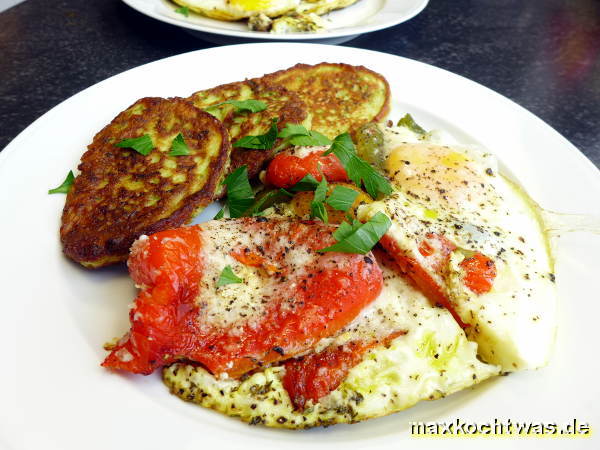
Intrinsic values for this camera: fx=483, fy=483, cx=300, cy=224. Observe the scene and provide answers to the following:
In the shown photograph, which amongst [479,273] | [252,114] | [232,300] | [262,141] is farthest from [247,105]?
[479,273]

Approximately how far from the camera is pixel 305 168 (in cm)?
250

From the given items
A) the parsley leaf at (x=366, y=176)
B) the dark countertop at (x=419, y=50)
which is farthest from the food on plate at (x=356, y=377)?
the dark countertop at (x=419, y=50)

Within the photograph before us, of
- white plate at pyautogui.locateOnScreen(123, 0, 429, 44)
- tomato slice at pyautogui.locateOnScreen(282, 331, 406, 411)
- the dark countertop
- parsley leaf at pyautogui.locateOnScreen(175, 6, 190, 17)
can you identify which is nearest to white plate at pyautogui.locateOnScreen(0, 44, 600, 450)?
tomato slice at pyautogui.locateOnScreen(282, 331, 406, 411)

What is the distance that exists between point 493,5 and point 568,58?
4.72 feet

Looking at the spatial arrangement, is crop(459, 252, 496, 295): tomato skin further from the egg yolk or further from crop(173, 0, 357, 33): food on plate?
crop(173, 0, 357, 33): food on plate

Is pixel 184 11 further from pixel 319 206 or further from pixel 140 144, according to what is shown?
pixel 319 206

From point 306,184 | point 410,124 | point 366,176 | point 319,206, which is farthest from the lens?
point 410,124

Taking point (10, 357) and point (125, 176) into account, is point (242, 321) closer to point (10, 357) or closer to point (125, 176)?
point (10, 357)

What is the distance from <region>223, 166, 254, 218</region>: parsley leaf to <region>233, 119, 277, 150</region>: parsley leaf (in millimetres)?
218

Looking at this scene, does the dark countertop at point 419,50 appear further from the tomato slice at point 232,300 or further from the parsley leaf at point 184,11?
the tomato slice at point 232,300

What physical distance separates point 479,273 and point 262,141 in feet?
4.37

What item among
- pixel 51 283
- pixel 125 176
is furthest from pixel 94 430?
pixel 125 176

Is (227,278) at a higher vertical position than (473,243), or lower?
higher

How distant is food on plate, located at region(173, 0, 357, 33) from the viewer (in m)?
4.22
